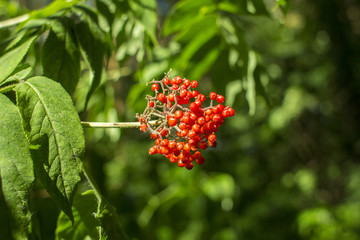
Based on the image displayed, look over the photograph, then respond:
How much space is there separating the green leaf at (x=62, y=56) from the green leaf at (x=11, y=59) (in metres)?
0.11

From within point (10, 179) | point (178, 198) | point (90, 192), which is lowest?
point (178, 198)

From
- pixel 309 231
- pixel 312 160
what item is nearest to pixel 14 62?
pixel 309 231

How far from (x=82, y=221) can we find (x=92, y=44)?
732mm

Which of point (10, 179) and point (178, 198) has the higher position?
point (10, 179)

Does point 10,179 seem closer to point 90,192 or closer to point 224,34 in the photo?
point 90,192

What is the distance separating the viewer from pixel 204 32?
2064 millimetres

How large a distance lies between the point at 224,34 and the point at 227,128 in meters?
6.66

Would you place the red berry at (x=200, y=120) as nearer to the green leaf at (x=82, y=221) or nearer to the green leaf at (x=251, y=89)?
the green leaf at (x=82, y=221)

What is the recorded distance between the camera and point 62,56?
1461mm

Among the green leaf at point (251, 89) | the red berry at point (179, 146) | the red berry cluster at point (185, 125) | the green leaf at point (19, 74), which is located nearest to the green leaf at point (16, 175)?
the green leaf at point (19, 74)

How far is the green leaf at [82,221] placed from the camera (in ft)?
4.45

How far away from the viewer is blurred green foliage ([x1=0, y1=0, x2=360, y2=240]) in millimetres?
2068

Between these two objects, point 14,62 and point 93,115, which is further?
point 93,115

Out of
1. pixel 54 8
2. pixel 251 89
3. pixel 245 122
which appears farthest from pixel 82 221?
pixel 245 122
